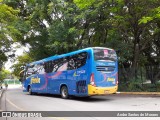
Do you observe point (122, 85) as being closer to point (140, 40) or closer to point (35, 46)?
point (140, 40)

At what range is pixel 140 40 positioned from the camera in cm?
2656

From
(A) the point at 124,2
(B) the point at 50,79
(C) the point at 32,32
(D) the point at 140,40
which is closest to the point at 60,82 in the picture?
(B) the point at 50,79

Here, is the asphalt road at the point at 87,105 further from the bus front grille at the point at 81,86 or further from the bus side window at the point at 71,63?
the bus side window at the point at 71,63

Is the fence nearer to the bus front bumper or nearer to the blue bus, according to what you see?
the blue bus

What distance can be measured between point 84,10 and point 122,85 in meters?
7.70

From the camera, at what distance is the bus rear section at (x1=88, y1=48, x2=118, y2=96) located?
16812 millimetres

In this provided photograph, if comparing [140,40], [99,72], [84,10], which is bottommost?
[99,72]

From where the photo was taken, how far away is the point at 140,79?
24125 mm

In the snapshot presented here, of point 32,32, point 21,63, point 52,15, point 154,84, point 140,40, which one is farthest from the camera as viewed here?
point 21,63

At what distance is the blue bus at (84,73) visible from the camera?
1689cm

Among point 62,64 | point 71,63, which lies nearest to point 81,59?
point 71,63

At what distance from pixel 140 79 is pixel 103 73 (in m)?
8.00

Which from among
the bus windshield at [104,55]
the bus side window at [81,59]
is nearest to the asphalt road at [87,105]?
the bus side window at [81,59]

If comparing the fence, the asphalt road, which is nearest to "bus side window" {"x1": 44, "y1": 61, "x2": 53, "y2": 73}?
the asphalt road
